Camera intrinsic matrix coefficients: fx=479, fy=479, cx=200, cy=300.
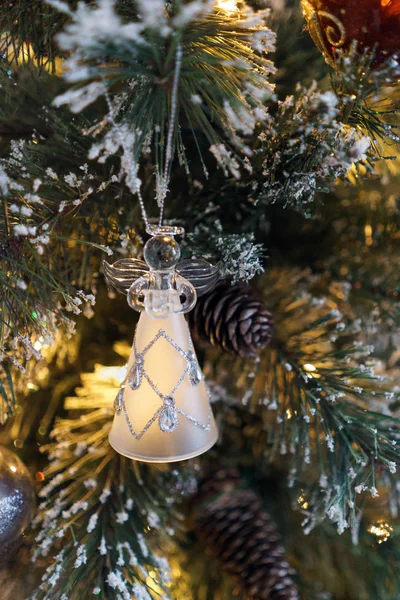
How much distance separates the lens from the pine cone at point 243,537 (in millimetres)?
505

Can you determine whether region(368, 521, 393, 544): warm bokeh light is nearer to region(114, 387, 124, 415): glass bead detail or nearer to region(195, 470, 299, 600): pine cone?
region(195, 470, 299, 600): pine cone

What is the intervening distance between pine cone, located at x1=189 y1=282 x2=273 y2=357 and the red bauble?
231mm

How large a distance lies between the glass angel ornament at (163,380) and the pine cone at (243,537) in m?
0.17

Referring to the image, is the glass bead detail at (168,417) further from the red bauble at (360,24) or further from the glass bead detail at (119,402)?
the red bauble at (360,24)

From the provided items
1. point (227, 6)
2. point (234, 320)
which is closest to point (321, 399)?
point (234, 320)

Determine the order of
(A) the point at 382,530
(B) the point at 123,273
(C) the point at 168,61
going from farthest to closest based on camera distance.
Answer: (A) the point at 382,530 < (B) the point at 123,273 < (C) the point at 168,61

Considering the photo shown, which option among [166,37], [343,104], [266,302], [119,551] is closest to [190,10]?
[166,37]

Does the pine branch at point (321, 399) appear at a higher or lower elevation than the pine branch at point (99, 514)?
higher

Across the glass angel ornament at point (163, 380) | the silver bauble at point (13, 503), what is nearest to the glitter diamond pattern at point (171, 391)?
the glass angel ornament at point (163, 380)

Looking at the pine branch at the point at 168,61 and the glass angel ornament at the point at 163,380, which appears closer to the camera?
the pine branch at the point at 168,61

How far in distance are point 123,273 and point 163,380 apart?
10cm

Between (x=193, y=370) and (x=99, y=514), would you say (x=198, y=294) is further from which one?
(x=99, y=514)

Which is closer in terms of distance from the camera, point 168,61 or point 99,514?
point 168,61

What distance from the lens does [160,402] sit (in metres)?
0.40
